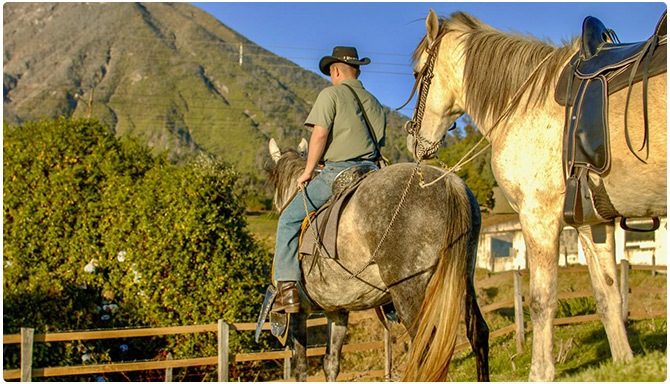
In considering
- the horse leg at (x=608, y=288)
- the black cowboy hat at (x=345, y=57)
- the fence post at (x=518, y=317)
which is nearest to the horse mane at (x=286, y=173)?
the black cowboy hat at (x=345, y=57)

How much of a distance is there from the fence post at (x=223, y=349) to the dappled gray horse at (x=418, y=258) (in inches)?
157

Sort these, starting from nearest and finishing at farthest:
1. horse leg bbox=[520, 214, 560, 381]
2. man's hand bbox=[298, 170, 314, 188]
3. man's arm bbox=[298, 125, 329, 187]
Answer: horse leg bbox=[520, 214, 560, 381], man's arm bbox=[298, 125, 329, 187], man's hand bbox=[298, 170, 314, 188]

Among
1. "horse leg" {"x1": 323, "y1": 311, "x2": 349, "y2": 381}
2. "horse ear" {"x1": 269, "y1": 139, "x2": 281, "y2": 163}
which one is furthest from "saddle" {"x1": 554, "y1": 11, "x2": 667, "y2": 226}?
"horse ear" {"x1": 269, "y1": 139, "x2": 281, "y2": 163}

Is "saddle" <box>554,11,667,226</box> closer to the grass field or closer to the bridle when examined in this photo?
the grass field

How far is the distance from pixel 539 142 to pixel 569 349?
5151 millimetres

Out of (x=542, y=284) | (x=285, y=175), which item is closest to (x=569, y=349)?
(x=542, y=284)

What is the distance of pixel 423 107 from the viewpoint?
213 inches

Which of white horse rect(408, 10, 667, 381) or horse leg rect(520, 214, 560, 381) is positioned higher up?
white horse rect(408, 10, 667, 381)

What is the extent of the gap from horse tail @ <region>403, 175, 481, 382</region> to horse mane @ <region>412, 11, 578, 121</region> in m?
0.77

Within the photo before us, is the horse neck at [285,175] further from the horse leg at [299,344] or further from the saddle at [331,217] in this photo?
the horse leg at [299,344]

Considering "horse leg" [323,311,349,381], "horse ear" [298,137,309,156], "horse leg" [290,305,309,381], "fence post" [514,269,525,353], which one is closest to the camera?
"horse leg" [290,305,309,381]

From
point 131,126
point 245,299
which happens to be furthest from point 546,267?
point 131,126

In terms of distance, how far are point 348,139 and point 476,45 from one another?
1.47m

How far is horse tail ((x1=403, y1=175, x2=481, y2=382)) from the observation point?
4.50m
